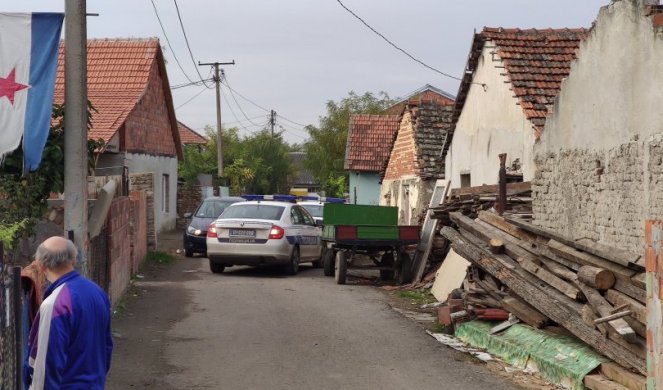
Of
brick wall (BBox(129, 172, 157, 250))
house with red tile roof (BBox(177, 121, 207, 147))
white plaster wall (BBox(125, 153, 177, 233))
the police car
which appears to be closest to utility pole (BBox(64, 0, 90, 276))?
the police car

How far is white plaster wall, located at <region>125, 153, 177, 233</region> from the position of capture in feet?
102

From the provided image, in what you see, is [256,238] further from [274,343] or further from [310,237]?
[274,343]

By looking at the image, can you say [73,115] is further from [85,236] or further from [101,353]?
[101,353]

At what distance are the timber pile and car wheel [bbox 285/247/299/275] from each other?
6.67 meters

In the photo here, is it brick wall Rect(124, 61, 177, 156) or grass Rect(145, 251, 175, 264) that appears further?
brick wall Rect(124, 61, 177, 156)

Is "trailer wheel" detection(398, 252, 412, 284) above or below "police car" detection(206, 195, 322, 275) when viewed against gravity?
below

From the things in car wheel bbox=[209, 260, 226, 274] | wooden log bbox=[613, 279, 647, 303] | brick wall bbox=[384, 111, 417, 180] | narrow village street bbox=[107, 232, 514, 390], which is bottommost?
narrow village street bbox=[107, 232, 514, 390]

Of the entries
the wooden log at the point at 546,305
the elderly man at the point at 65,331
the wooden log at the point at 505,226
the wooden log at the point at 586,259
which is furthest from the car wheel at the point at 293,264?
the elderly man at the point at 65,331

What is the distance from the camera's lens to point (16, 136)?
33.1ft

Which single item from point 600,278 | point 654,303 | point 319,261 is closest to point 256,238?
point 319,261

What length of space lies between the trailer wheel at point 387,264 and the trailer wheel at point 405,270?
386 millimetres

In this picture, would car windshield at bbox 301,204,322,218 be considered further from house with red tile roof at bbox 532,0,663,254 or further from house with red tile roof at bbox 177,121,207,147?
house with red tile roof at bbox 177,121,207,147

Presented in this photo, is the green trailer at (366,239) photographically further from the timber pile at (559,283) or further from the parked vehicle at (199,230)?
the parked vehicle at (199,230)

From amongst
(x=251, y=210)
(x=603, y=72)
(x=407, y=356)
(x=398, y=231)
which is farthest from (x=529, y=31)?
(x=407, y=356)
